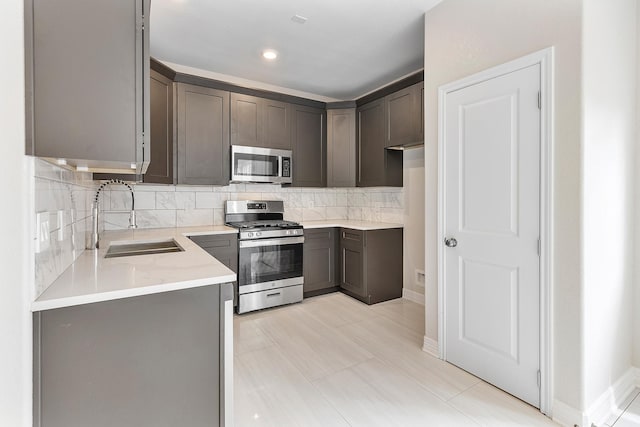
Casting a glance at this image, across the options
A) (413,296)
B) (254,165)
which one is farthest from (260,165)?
(413,296)

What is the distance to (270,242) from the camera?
3420mm

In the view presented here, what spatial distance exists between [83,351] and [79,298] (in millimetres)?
213

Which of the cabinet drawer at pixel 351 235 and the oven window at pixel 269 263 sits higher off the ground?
the cabinet drawer at pixel 351 235

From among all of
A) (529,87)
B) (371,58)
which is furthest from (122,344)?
(371,58)

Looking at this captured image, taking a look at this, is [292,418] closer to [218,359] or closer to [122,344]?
[218,359]

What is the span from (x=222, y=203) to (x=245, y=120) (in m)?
1.00

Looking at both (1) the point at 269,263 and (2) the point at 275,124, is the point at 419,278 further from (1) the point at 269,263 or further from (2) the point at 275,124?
(2) the point at 275,124

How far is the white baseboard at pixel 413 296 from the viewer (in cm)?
364

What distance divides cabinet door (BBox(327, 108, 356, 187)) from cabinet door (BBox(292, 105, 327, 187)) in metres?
0.08

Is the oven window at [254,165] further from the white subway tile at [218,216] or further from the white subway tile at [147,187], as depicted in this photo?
the white subway tile at [147,187]

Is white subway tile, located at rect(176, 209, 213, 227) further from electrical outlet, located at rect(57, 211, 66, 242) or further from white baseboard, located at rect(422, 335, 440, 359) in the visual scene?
white baseboard, located at rect(422, 335, 440, 359)

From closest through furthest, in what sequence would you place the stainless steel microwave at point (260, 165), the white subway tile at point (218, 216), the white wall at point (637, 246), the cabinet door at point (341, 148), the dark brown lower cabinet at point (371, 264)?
the white wall at point (637, 246) → the stainless steel microwave at point (260, 165) → the dark brown lower cabinet at point (371, 264) → the white subway tile at point (218, 216) → the cabinet door at point (341, 148)

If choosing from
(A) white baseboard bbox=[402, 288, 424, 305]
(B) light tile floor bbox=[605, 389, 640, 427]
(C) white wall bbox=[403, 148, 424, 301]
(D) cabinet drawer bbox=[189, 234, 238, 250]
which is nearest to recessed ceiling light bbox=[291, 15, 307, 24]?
(C) white wall bbox=[403, 148, 424, 301]

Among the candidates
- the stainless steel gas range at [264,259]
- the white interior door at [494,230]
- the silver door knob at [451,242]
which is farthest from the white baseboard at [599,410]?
the stainless steel gas range at [264,259]
